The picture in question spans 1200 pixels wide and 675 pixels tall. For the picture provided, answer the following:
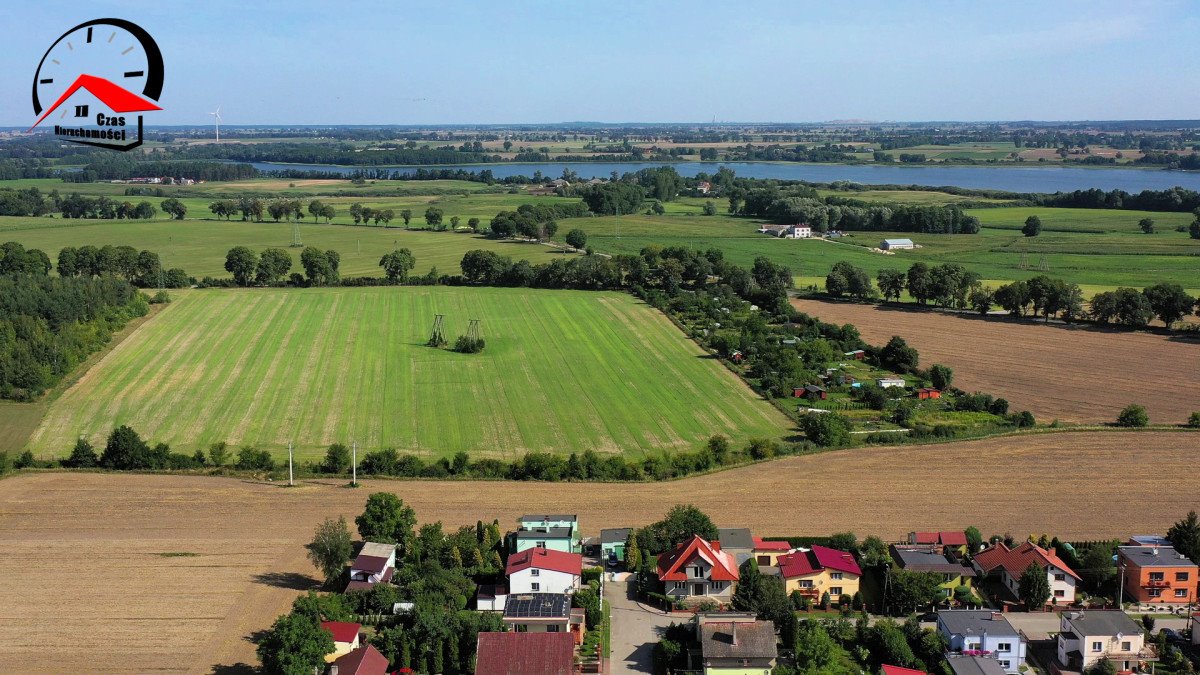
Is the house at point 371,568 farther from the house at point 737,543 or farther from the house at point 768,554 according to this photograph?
the house at point 768,554

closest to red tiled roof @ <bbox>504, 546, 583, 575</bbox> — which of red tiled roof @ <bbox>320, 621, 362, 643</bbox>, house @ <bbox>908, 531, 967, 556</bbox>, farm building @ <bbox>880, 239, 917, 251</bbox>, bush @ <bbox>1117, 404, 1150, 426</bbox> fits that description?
red tiled roof @ <bbox>320, 621, 362, 643</bbox>

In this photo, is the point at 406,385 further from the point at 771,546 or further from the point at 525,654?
the point at 525,654

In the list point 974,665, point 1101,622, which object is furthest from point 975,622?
point 1101,622

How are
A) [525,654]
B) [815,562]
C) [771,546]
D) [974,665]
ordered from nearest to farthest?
[974,665], [525,654], [815,562], [771,546]

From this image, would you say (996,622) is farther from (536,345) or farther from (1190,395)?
(536,345)

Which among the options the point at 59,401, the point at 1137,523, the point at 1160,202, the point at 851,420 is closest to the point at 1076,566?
the point at 1137,523

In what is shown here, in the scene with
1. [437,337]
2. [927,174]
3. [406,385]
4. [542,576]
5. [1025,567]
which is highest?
[927,174]
